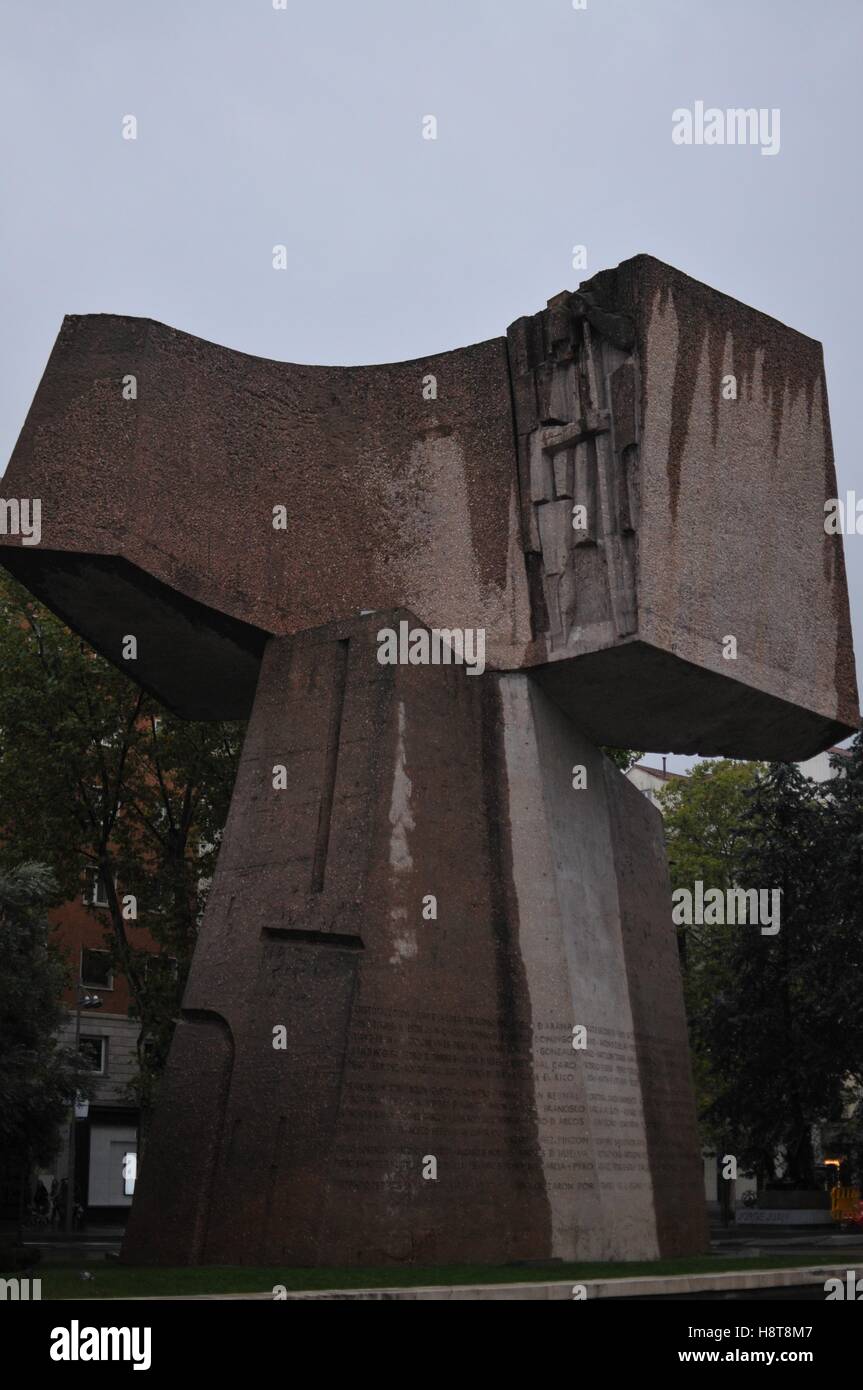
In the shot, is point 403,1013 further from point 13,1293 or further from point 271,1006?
point 13,1293

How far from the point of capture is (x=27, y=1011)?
18938mm

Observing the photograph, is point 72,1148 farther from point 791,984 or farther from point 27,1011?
point 27,1011

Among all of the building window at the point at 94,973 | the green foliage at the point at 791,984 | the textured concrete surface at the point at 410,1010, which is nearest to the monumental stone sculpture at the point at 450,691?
the textured concrete surface at the point at 410,1010

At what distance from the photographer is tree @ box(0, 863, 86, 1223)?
58.5ft

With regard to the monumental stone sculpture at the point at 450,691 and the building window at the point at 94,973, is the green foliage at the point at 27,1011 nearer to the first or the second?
the monumental stone sculpture at the point at 450,691

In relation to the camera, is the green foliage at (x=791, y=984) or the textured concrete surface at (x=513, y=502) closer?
the textured concrete surface at (x=513, y=502)

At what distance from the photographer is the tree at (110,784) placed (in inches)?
1096

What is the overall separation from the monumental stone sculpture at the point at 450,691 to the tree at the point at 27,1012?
2.58m

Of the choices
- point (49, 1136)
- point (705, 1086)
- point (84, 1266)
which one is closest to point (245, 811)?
point (84, 1266)

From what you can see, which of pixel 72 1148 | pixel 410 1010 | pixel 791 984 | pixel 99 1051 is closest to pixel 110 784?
pixel 72 1148

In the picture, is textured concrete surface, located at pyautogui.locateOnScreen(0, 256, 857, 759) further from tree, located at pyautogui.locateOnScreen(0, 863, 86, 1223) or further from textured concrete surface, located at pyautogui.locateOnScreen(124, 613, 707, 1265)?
tree, located at pyautogui.locateOnScreen(0, 863, 86, 1223)

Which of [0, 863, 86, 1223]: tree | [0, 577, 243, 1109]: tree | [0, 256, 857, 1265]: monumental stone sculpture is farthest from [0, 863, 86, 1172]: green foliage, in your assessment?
[0, 577, 243, 1109]: tree

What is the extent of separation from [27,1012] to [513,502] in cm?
811

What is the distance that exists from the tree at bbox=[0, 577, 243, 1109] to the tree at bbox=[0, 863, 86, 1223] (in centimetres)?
544
